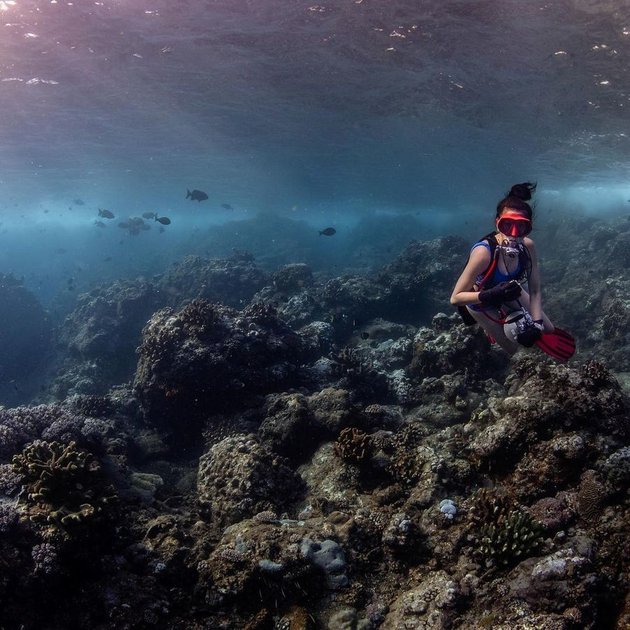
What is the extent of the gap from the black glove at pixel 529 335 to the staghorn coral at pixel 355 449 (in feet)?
8.58

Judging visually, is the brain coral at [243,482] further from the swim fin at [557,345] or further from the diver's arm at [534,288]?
the diver's arm at [534,288]

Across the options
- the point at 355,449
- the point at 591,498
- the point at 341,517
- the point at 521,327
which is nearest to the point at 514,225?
the point at 521,327

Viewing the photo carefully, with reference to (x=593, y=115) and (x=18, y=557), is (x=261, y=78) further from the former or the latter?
(x=18, y=557)

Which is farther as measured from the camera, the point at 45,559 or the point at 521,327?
the point at 521,327

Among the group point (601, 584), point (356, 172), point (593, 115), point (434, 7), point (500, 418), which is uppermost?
point (434, 7)

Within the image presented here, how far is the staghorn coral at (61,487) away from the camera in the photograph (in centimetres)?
445

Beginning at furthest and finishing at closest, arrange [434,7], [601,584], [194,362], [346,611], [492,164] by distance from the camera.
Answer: [492,164] < [434,7] < [194,362] < [346,611] < [601,584]

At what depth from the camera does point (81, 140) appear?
98.6ft

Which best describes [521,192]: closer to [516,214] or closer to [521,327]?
[516,214]

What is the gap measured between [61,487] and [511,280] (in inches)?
235

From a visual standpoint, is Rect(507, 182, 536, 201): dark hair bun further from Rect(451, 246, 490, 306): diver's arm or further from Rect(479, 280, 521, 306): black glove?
Rect(479, 280, 521, 306): black glove

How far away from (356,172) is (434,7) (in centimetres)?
3223

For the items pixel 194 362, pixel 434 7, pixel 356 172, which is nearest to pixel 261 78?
pixel 434 7

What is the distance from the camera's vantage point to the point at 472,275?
5.02m
